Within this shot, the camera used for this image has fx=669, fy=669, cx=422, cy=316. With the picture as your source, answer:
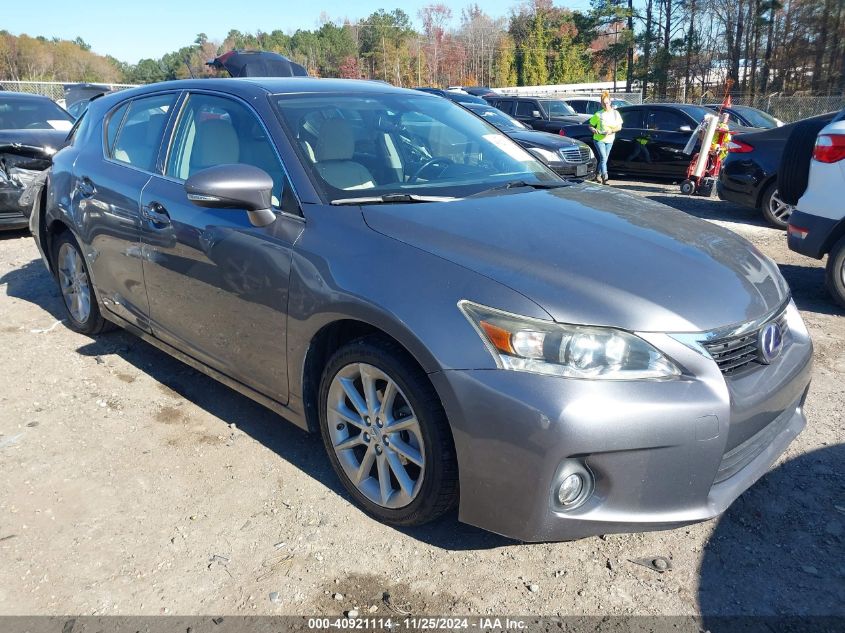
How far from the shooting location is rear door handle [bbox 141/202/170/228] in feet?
11.0

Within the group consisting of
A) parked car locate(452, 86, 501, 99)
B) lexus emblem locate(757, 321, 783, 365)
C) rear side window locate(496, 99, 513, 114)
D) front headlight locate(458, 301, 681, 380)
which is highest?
parked car locate(452, 86, 501, 99)

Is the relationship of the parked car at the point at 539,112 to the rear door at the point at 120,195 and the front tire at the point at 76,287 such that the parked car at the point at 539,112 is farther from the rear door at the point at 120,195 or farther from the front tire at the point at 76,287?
the rear door at the point at 120,195

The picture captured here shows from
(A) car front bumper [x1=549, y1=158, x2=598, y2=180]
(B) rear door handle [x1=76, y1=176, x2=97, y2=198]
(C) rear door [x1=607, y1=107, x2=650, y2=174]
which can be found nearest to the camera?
(B) rear door handle [x1=76, y1=176, x2=97, y2=198]

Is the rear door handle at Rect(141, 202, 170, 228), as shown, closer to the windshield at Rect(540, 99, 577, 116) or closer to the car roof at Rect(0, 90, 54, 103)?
the car roof at Rect(0, 90, 54, 103)

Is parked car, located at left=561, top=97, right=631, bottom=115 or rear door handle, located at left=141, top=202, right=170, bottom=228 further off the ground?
parked car, located at left=561, top=97, right=631, bottom=115

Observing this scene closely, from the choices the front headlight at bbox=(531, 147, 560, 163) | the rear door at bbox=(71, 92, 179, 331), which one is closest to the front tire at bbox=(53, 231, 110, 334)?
the rear door at bbox=(71, 92, 179, 331)

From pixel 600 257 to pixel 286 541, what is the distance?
162cm

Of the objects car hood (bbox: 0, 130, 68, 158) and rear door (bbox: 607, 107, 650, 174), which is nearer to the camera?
car hood (bbox: 0, 130, 68, 158)

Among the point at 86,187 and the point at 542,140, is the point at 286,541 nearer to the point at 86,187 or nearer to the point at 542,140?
the point at 86,187

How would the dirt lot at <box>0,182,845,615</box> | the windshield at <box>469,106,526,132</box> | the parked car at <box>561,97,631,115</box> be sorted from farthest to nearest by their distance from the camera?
the parked car at <box>561,97,631,115</box> → the windshield at <box>469,106,526,132</box> → the dirt lot at <box>0,182,845,615</box>

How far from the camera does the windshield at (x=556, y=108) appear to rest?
1770cm

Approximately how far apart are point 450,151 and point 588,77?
81147 millimetres

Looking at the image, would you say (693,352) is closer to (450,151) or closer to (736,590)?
(736,590)

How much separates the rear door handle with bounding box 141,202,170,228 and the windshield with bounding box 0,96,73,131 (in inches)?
248
